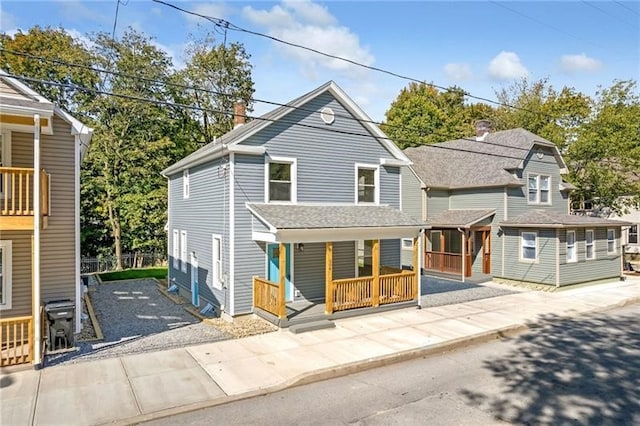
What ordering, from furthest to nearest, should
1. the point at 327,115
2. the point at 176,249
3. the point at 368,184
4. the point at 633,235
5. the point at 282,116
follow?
1. the point at 633,235
2. the point at 176,249
3. the point at 368,184
4. the point at 327,115
5. the point at 282,116

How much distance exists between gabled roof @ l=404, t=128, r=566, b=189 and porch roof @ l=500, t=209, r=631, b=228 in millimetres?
1787

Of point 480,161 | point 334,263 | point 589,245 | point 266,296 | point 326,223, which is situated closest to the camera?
point 266,296

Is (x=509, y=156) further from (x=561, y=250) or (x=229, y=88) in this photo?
(x=229, y=88)

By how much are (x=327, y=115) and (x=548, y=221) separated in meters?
11.8

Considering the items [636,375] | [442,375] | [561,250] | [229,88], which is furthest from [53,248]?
[229,88]

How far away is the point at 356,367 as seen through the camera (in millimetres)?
8797

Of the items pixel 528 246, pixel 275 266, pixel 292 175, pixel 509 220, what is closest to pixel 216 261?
pixel 275 266

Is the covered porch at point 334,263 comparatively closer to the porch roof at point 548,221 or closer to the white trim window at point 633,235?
the porch roof at point 548,221

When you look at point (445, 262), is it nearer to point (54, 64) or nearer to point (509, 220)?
point (509, 220)

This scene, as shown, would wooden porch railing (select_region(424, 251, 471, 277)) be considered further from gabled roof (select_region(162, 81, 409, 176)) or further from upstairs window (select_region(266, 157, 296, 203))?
upstairs window (select_region(266, 157, 296, 203))

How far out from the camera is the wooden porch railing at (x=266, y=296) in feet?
38.0

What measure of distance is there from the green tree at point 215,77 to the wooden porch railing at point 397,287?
24421mm

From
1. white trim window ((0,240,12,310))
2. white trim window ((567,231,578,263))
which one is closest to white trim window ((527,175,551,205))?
white trim window ((567,231,578,263))

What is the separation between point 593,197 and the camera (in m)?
27.1
